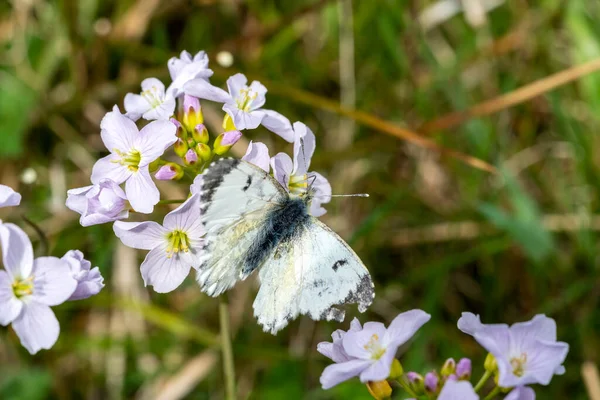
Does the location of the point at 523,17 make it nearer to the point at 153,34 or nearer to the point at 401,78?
the point at 401,78

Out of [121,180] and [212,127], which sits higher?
[121,180]

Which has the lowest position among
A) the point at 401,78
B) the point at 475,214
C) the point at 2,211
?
the point at 475,214

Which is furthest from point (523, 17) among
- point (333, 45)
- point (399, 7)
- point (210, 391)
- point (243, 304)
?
point (210, 391)

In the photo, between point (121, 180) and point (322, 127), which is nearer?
point (121, 180)

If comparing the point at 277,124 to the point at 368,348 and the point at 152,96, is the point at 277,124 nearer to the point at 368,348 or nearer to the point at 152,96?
the point at 152,96

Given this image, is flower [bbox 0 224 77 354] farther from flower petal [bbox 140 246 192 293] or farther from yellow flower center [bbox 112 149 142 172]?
yellow flower center [bbox 112 149 142 172]

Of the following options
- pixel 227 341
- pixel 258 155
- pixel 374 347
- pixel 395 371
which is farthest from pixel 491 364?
pixel 258 155
